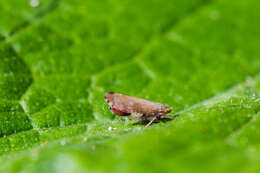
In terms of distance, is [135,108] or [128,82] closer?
[135,108]

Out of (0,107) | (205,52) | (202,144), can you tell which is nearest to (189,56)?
(205,52)

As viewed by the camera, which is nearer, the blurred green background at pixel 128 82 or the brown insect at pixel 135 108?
the blurred green background at pixel 128 82

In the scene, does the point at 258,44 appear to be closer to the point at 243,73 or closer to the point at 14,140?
the point at 243,73

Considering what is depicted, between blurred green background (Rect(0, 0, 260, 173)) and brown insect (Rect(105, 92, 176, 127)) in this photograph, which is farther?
brown insect (Rect(105, 92, 176, 127))

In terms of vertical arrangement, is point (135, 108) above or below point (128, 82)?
below
